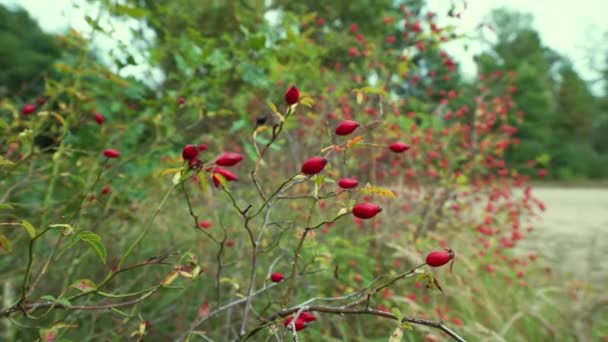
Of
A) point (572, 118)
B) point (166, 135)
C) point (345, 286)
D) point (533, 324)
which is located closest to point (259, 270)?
point (345, 286)

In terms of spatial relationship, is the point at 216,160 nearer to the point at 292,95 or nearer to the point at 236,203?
the point at 292,95

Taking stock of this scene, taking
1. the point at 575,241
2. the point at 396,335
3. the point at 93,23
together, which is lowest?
the point at 575,241

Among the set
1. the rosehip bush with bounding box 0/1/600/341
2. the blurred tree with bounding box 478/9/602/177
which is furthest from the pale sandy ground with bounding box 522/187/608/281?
the blurred tree with bounding box 478/9/602/177

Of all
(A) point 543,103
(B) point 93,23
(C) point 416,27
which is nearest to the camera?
(B) point 93,23

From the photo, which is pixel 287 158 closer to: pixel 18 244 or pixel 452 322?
pixel 452 322

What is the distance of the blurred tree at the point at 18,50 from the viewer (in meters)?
13.0

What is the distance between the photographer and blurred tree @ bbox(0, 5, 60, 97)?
1297 cm

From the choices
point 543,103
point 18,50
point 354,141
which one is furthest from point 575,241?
point 543,103

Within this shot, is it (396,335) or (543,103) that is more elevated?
(543,103)

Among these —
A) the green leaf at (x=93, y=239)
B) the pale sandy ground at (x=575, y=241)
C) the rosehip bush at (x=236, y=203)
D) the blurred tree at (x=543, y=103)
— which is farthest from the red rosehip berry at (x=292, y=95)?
the blurred tree at (x=543, y=103)

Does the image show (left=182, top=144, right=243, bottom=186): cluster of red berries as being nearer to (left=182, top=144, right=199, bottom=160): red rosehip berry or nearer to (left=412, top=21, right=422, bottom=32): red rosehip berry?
(left=182, top=144, right=199, bottom=160): red rosehip berry

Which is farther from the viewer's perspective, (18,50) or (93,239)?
(18,50)

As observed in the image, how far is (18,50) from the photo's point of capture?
13.4m

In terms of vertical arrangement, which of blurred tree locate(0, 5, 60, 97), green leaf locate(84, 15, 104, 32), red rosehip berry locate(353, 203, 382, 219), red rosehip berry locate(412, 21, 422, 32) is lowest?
red rosehip berry locate(353, 203, 382, 219)
